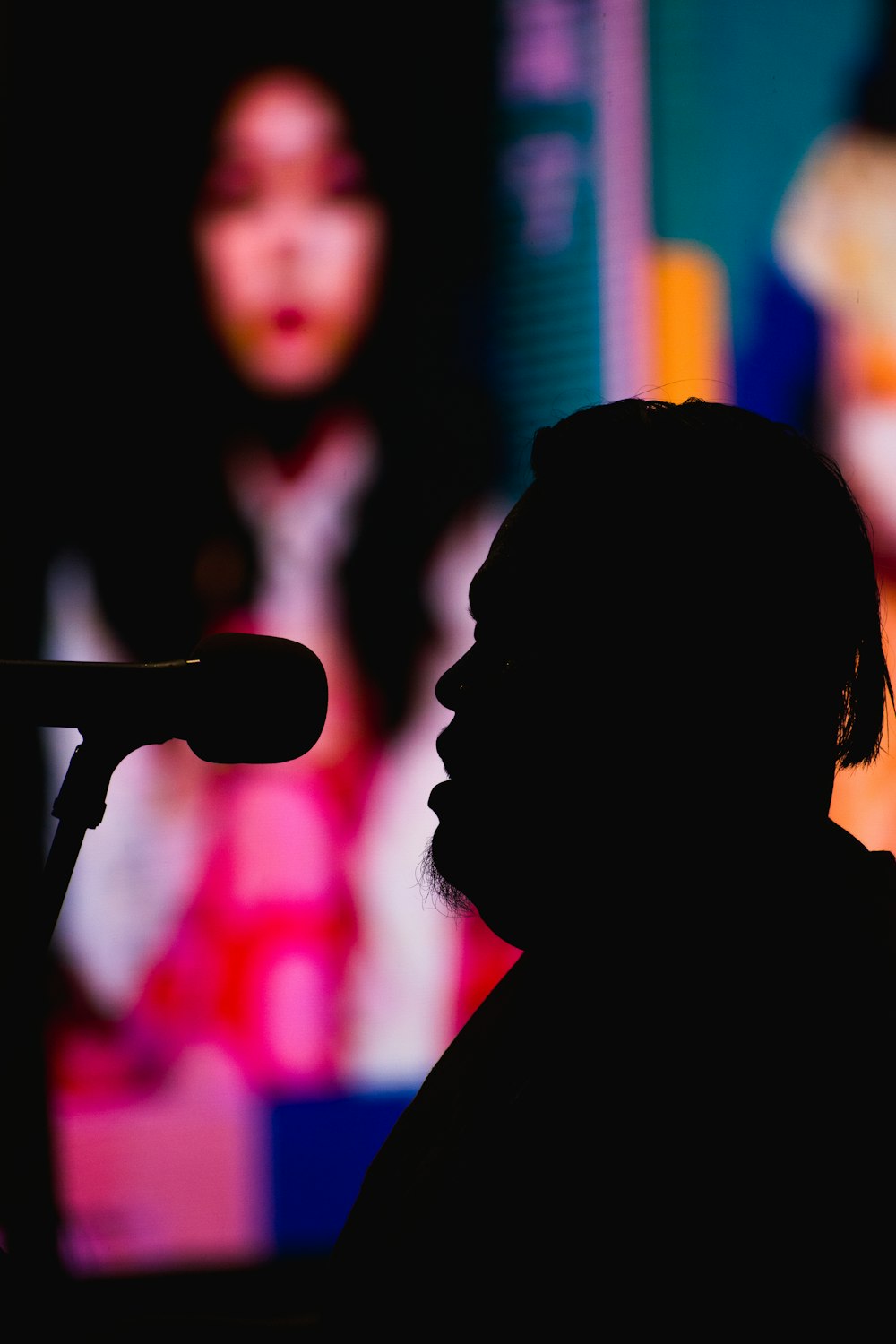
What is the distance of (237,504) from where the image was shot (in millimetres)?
2107

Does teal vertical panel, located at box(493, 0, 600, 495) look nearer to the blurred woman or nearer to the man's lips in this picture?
the blurred woman

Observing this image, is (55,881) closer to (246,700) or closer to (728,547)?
(246,700)

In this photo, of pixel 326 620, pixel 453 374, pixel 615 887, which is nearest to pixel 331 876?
pixel 326 620

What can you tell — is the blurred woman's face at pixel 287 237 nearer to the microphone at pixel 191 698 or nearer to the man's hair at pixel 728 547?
the man's hair at pixel 728 547

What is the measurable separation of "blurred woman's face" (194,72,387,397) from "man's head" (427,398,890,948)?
1.29m

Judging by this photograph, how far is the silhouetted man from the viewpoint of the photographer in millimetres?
718

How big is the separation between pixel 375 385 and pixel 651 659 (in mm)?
1389

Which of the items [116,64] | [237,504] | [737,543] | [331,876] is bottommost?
[331,876]

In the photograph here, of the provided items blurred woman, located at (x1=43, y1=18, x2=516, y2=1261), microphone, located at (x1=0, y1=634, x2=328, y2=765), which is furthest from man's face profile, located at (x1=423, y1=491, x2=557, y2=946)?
blurred woman, located at (x1=43, y1=18, x2=516, y2=1261)

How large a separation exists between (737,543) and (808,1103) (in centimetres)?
37

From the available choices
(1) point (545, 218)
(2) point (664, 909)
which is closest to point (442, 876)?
(2) point (664, 909)

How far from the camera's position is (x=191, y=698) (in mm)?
723

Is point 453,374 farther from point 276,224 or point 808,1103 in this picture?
point 808,1103

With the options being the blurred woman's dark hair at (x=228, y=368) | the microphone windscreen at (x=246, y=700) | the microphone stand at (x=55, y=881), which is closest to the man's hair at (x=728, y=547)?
the microphone windscreen at (x=246, y=700)
